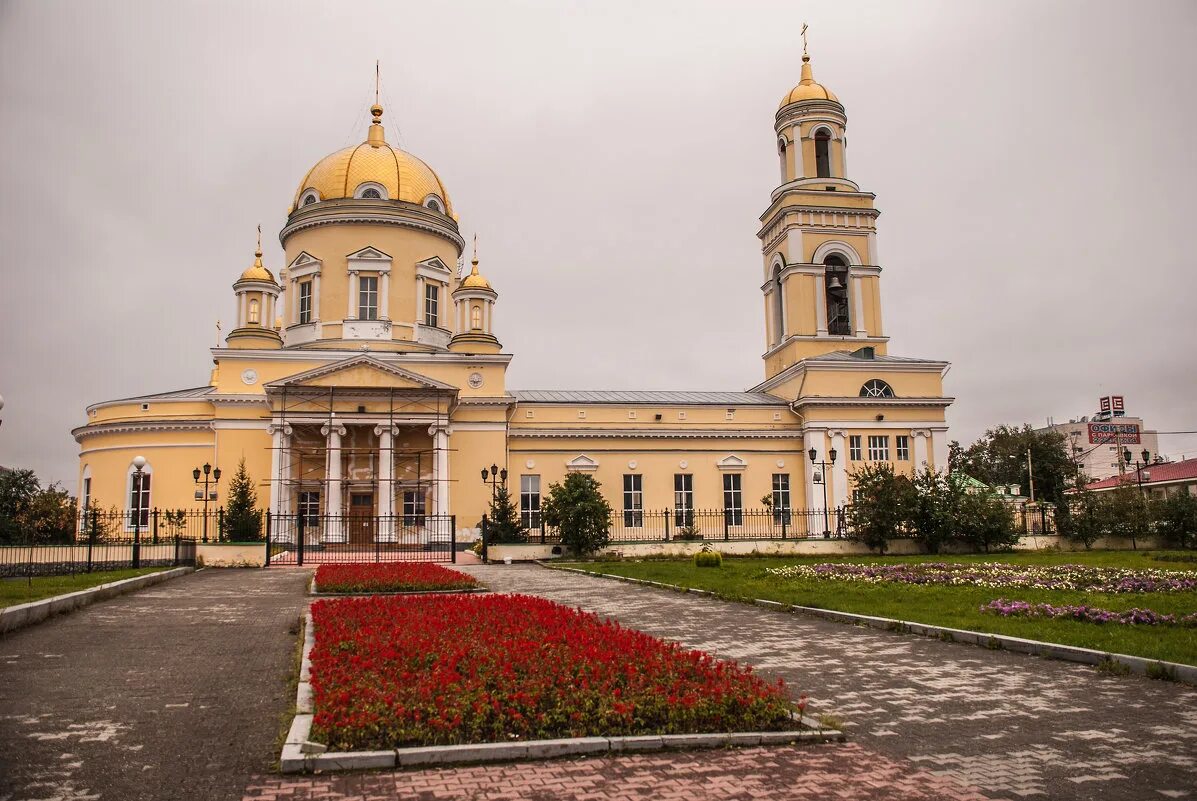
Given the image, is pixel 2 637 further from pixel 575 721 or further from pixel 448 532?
pixel 448 532

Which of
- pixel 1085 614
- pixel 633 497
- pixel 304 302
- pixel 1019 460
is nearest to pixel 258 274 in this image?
pixel 304 302

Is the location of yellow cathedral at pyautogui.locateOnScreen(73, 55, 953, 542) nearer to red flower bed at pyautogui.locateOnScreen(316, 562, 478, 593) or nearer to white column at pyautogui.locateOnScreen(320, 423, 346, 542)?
white column at pyautogui.locateOnScreen(320, 423, 346, 542)

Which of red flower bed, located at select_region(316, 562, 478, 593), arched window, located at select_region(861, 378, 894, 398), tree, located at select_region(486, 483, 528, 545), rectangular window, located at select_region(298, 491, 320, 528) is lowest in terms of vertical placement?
red flower bed, located at select_region(316, 562, 478, 593)

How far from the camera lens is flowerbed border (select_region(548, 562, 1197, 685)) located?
8.36m

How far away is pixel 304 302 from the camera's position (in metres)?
41.5

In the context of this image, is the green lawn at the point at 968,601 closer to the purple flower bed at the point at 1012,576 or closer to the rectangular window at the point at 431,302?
the purple flower bed at the point at 1012,576

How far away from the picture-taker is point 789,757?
19.8ft

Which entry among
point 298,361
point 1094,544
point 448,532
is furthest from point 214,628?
point 1094,544

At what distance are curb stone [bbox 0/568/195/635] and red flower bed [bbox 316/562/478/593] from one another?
3463mm

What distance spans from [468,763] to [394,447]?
30956 millimetres

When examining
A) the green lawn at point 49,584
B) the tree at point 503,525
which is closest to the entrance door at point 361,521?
the tree at point 503,525

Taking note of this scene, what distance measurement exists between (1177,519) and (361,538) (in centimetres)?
2928

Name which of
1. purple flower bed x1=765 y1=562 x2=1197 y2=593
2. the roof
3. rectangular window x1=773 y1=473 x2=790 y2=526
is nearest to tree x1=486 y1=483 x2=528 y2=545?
rectangular window x1=773 y1=473 x2=790 y2=526

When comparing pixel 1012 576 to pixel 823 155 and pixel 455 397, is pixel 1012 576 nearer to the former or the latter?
pixel 455 397
